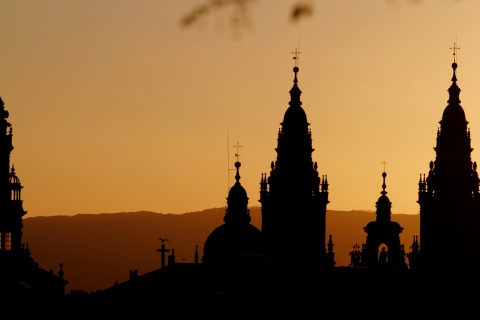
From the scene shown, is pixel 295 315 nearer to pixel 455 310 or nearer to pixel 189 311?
pixel 189 311

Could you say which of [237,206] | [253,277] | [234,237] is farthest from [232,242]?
[253,277]

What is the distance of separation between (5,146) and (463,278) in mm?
45935

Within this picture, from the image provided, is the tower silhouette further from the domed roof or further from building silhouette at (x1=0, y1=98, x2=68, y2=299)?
building silhouette at (x1=0, y1=98, x2=68, y2=299)

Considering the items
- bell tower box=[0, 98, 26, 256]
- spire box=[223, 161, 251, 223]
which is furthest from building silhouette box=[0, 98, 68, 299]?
spire box=[223, 161, 251, 223]

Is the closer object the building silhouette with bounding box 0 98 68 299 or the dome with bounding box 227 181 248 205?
the building silhouette with bounding box 0 98 68 299

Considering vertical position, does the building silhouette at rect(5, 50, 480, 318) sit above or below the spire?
Result: below

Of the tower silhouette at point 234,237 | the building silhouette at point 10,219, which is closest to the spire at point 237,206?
the tower silhouette at point 234,237

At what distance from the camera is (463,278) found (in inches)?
5689

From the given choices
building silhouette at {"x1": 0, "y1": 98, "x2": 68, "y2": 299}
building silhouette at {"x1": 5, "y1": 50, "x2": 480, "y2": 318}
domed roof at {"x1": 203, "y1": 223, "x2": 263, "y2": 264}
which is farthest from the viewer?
domed roof at {"x1": 203, "y1": 223, "x2": 263, "y2": 264}

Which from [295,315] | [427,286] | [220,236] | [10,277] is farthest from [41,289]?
[427,286]

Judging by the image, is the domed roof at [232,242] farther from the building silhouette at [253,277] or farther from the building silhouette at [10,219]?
the building silhouette at [10,219]

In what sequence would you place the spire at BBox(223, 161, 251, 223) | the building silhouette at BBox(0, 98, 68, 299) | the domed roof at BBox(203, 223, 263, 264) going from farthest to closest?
the spire at BBox(223, 161, 251, 223)
the domed roof at BBox(203, 223, 263, 264)
the building silhouette at BBox(0, 98, 68, 299)

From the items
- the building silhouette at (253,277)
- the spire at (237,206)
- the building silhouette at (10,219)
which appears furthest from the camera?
the spire at (237,206)

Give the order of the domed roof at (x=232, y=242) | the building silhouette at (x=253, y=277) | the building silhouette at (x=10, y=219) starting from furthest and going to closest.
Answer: the domed roof at (x=232, y=242)
the building silhouette at (x=10, y=219)
the building silhouette at (x=253, y=277)
